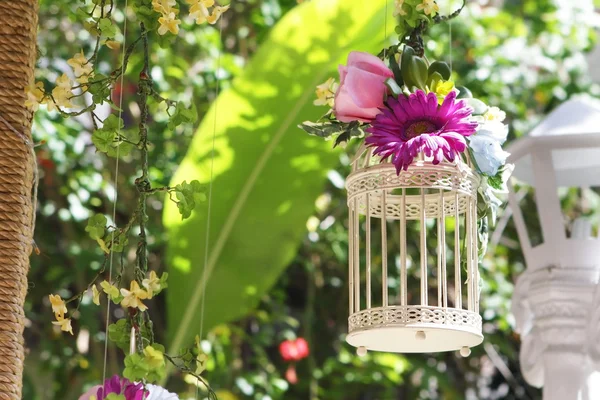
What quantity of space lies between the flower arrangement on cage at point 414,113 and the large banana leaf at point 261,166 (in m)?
1.02

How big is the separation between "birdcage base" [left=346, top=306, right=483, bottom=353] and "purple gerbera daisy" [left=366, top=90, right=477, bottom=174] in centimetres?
17

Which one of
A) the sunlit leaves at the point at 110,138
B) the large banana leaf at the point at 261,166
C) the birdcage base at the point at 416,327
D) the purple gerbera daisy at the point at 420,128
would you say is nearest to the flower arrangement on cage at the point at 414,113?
the purple gerbera daisy at the point at 420,128

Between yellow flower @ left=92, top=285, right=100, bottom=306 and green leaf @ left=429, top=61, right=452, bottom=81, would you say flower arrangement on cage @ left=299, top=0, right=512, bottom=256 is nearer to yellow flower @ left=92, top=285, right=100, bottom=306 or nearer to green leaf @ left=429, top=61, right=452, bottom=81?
green leaf @ left=429, top=61, right=452, bottom=81

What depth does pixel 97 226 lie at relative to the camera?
96 centimetres

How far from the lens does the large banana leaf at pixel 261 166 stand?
2.14 metres

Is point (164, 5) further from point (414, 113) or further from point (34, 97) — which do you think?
point (414, 113)

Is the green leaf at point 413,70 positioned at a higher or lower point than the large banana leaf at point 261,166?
lower

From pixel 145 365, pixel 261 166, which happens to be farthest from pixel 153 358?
pixel 261 166

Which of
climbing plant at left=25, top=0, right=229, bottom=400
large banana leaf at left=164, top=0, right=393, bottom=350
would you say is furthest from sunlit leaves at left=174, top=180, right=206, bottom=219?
large banana leaf at left=164, top=0, right=393, bottom=350

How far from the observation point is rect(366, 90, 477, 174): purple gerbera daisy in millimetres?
930

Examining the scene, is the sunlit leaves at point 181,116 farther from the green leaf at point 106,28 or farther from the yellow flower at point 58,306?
the yellow flower at point 58,306

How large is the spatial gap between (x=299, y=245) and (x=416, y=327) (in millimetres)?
1765

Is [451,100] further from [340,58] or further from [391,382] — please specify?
[391,382]

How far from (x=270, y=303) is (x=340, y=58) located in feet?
3.47
